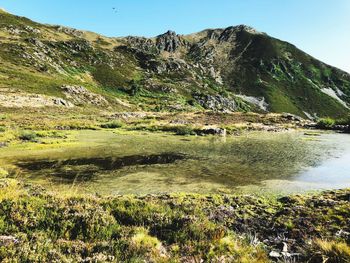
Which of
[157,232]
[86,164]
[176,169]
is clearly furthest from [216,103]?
[157,232]

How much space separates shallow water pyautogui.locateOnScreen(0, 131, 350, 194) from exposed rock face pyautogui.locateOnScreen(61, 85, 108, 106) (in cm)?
7306

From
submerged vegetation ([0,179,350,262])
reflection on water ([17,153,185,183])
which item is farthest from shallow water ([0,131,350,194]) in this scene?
submerged vegetation ([0,179,350,262])

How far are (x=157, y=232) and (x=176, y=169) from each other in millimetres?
15477

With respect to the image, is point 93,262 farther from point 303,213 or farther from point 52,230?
point 303,213

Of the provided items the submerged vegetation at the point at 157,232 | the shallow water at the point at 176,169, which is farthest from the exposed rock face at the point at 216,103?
the submerged vegetation at the point at 157,232

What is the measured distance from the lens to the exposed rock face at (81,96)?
107 m

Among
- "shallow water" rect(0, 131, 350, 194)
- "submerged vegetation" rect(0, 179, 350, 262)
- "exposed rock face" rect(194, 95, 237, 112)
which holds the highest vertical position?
"exposed rock face" rect(194, 95, 237, 112)

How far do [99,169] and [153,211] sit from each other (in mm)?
13925

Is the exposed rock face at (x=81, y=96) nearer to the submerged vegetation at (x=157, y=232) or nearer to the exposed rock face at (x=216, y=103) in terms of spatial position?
the exposed rock face at (x=216, y=103)

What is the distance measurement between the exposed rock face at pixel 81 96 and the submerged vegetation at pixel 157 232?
96612mm

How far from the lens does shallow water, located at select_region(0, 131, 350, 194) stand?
66.8ft

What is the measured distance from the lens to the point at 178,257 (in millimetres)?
8719

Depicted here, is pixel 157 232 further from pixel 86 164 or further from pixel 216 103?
pixel 216 103

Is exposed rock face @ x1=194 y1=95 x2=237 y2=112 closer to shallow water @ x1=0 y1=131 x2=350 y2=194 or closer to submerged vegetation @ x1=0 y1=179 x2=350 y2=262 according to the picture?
shallow water @ x1=0 y1=131 x2=350 y2=194
